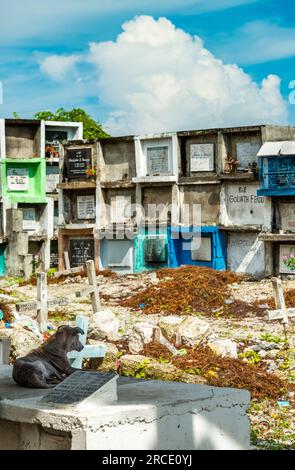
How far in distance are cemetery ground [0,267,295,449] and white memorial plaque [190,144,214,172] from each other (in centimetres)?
650

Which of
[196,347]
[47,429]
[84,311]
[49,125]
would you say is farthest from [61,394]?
[49,125]

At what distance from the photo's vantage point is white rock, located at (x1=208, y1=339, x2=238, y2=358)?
15484 mm

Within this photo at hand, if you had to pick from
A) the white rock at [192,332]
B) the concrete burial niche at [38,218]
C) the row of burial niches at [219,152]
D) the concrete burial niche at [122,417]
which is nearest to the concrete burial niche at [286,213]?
the row of burial niches at [219,152]

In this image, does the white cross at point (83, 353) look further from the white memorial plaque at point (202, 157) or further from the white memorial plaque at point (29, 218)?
the white memorial plaque at point (29, 218)

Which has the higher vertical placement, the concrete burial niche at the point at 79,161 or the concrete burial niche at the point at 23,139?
the concrete burial niche at the point at 23,139

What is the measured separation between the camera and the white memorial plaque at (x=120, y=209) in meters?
36.7

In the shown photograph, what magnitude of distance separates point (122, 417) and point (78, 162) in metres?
31.1

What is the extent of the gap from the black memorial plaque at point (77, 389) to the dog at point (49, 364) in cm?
88

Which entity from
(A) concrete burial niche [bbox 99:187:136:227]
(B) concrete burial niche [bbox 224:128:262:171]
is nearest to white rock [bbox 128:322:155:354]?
(B) concrete burial niche [bbox 224:128:262:171]

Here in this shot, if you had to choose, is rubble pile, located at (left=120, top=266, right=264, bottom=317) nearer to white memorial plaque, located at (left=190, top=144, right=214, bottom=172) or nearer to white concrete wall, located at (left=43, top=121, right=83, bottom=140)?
white memorial plaque, located at (left=190, top=144, right=214, bottom=172)

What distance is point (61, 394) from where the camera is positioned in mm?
7270

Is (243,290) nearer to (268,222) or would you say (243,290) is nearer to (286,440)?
(268,222)

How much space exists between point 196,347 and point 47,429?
9.17 metres

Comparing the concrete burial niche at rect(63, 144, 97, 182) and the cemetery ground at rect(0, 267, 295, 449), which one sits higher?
the concrete burial niche at rect(63, 144, 97, 182)
